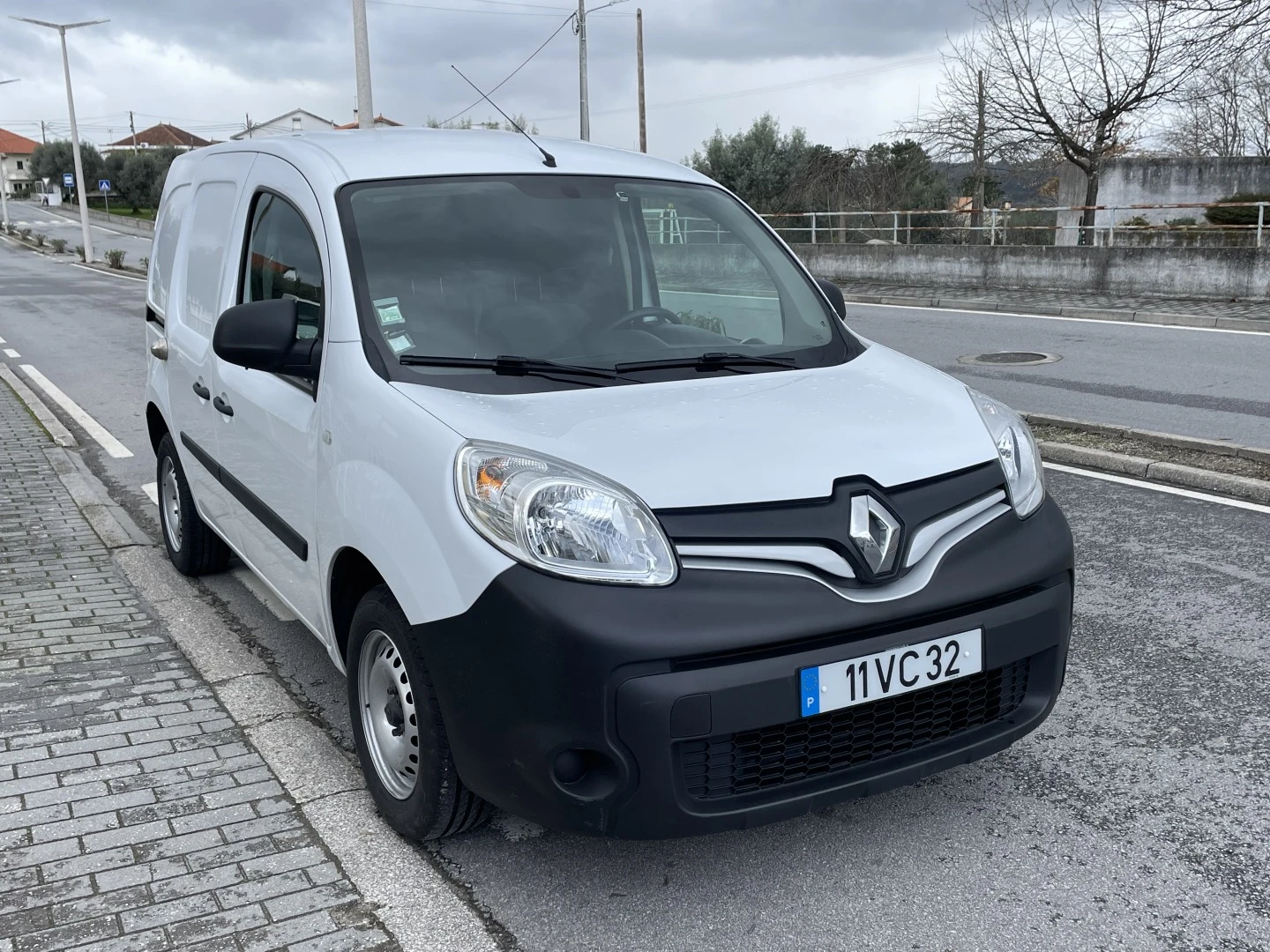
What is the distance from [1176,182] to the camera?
25422mm

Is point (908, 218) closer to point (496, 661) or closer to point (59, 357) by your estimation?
point (59, 357)

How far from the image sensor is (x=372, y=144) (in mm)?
3869

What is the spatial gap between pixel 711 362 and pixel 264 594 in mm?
2756

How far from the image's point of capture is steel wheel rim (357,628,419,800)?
301cm

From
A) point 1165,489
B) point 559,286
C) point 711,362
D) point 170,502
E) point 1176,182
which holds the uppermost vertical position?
point 1176,182

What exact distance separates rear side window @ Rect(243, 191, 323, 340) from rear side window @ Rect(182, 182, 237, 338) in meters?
0.29

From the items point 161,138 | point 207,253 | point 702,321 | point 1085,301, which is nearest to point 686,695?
point 702,321

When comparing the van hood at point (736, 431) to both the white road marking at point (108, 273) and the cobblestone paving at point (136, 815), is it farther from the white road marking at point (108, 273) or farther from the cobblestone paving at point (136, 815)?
the white road marking at point (108, 273)

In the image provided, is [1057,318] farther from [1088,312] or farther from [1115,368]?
[1115,368]

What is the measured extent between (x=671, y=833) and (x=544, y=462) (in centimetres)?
87

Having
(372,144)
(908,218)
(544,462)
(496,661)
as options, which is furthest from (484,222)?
(908,218)

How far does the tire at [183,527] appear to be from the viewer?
17.4 feet

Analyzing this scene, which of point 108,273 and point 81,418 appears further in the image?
point 108,273

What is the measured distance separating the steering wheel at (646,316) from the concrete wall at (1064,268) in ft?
55.9
